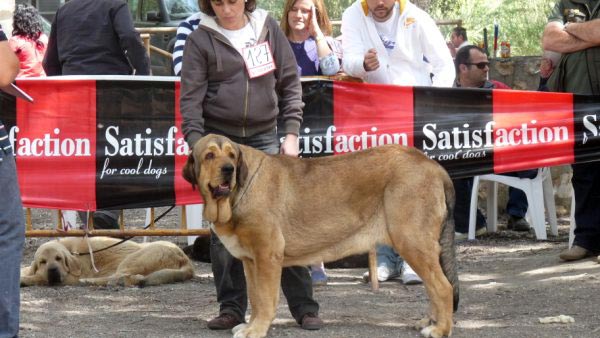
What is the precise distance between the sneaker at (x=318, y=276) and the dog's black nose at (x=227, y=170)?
8.82 feet

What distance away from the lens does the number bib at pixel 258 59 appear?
6.89 metres

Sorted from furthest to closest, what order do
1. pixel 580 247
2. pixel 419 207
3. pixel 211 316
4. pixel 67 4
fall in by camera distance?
pixel 67 4, pixel 580 247, pixel 211 316, pixel 419 207

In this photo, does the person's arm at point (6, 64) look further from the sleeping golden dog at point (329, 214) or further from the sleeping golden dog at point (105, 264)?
the sleeping golden dog at point (105, 264)

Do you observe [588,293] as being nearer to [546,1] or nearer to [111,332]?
[111,332]

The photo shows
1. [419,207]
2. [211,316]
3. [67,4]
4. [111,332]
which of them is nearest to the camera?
[419,207]

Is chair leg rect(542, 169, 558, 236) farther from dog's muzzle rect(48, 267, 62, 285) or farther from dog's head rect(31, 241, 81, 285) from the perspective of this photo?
dog's muzzle rect(48, 267, 62, 285)

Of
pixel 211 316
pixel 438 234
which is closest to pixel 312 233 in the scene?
pixel 438 234

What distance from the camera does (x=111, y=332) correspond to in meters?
7.04

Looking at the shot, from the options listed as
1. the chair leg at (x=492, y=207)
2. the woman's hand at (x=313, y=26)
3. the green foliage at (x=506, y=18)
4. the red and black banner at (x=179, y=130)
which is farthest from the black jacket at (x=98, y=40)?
the green foliage at (x=506, y=18)

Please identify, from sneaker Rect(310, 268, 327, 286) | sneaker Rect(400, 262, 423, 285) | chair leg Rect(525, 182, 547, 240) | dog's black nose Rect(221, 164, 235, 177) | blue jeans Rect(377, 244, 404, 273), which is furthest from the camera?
chair leg Rect(525, 182, 547, 240)

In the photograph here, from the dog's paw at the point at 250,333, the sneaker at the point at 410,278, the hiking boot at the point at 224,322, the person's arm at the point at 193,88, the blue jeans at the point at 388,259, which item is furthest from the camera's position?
the blue jeans at the point at 388,259

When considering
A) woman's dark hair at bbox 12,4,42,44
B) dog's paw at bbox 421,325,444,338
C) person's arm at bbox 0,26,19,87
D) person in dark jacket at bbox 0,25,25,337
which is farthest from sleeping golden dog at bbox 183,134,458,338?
woman's dark hair at bbox 12,4,42,44

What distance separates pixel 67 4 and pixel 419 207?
5089 millimetres

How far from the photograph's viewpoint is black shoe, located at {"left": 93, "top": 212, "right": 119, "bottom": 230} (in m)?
10.1
